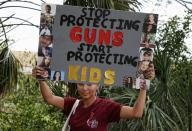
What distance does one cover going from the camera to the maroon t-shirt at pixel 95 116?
10.5 ft

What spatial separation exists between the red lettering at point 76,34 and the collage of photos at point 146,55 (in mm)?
413

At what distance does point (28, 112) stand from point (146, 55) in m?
5.46

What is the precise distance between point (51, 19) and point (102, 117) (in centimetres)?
77

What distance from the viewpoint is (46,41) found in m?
3.55

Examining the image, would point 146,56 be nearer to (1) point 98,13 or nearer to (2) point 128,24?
(2) point 128,24

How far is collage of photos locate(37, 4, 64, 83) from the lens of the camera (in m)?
3.51

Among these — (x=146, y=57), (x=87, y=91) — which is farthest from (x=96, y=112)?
(x=146, y=57)

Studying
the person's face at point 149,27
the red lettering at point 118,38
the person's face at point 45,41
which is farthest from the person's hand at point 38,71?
the person's face at point 149,27

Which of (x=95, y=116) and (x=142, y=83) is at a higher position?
(x=142, y=83)

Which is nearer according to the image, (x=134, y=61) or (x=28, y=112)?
(x=134, y=61)

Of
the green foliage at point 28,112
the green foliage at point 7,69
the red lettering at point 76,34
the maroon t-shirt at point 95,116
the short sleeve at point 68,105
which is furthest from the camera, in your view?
the green foliage at point 28,112

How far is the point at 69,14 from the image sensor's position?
362cm

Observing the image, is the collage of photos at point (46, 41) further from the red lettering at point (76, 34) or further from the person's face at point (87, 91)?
the person's face at point (87, 91)

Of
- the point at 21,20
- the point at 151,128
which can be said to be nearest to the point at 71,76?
the point at 151,128
